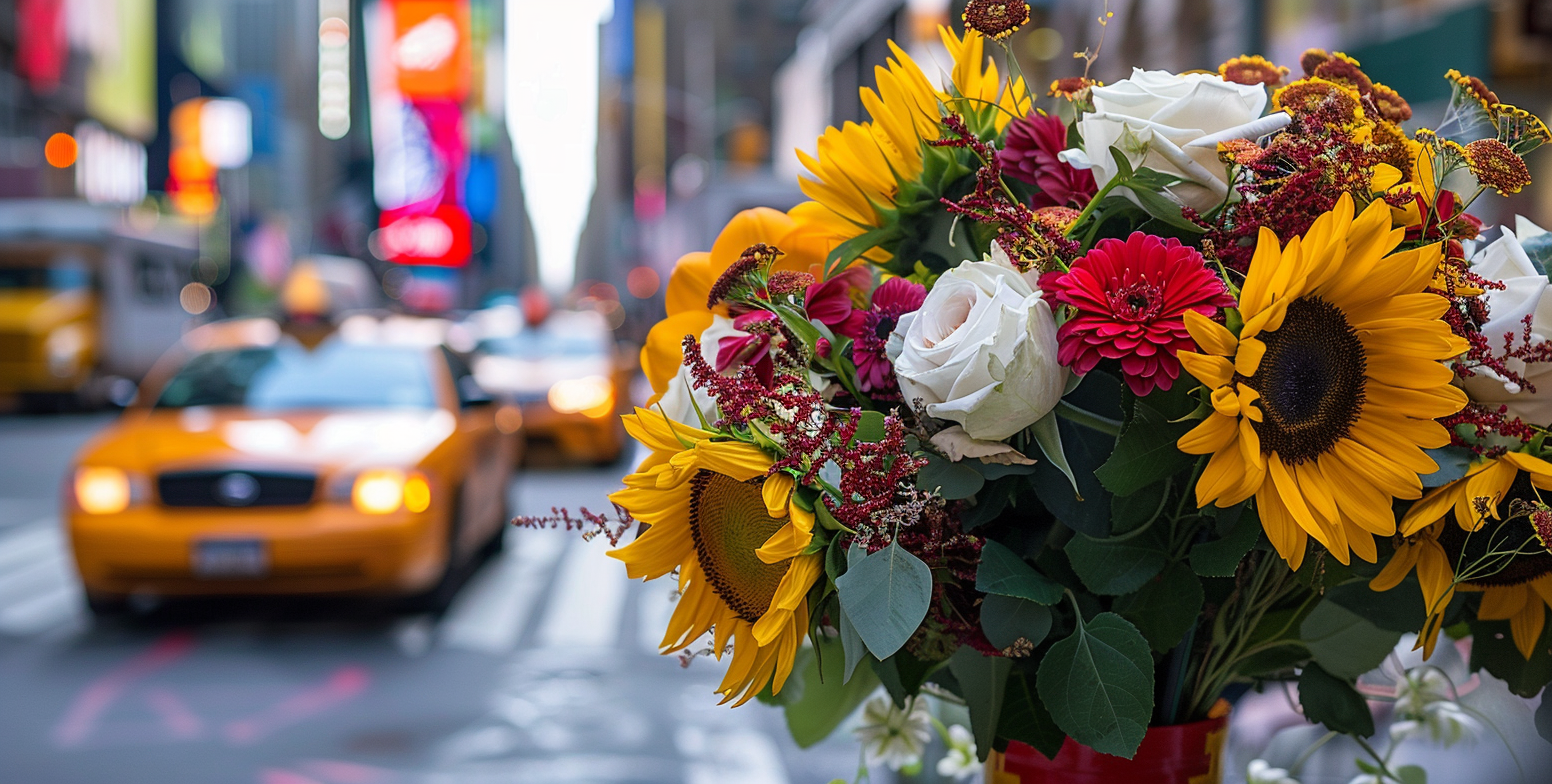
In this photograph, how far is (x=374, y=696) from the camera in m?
5.36

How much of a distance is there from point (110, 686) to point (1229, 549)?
5.52 metres

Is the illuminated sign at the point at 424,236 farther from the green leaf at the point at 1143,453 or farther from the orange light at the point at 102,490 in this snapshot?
the green leaf at the point at 1143,453

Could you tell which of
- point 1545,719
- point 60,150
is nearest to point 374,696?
point 1545,719

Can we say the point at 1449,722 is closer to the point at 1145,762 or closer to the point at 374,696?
the point at 1145,762

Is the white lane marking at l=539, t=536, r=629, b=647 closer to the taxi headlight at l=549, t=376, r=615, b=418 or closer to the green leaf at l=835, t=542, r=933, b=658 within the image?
the taxi headlight at l=549, t=376, r=615, b=418

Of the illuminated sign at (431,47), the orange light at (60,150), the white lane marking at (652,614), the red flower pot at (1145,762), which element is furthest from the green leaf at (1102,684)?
the orange light at (60,150)

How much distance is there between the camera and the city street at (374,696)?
4.53 m

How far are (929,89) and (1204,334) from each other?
420 millimetres

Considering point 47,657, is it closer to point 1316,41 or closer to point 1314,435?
point 1314,435

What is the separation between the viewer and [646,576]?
1.15 m

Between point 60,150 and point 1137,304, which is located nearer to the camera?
point 1137,304

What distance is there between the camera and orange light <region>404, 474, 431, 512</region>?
616 centimetres

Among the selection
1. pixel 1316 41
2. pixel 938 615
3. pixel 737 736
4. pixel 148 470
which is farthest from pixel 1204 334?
pixel 1316 41

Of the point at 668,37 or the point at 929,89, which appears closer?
the point at 929,89
